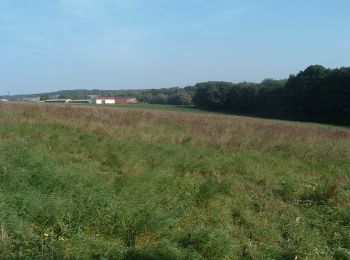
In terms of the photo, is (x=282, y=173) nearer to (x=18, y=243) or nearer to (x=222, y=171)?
(x=222, y=171)

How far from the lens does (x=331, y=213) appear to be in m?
7.33

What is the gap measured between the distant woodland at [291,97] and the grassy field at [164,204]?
143 feet

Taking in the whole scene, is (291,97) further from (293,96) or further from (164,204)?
(164,204)

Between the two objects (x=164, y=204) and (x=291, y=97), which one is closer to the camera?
(x=164, y=204)

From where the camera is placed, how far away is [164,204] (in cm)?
675

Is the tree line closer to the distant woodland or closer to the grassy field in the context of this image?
the distant woodland

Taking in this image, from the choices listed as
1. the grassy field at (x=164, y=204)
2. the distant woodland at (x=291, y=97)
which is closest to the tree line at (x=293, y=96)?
the distant woodland at (x=291, y=97)

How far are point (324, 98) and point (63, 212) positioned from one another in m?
54.2

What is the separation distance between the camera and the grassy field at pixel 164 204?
5.04 metres

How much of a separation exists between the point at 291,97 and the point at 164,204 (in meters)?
58.0

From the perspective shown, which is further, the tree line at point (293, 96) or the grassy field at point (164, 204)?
the tree line at point (293, 96)

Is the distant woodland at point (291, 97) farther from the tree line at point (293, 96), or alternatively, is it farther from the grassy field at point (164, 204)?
the grassy field at point (164, 204)

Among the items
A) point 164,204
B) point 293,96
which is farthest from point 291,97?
point 164,204

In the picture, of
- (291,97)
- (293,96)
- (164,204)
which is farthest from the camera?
(291,97)
